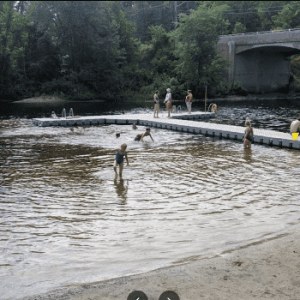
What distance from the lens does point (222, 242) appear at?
26.1ft

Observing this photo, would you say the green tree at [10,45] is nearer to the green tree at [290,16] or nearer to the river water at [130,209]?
the green tree at [290,16]

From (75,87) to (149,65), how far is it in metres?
16.7

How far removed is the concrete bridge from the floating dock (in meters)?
34.7

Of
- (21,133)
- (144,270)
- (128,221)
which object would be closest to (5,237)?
(128,221)

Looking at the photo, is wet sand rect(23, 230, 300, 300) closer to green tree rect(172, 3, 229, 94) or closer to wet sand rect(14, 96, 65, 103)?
wet sand rect(14, 96, 65, 103)

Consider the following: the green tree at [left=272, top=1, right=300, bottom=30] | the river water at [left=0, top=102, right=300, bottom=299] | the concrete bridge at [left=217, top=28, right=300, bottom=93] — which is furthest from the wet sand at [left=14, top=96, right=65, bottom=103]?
the river water at [left=0, top=102, right=300, bottom=299]

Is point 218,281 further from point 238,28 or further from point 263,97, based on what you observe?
point 238,28

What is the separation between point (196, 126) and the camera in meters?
25.5

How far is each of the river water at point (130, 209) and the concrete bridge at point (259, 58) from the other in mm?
50266

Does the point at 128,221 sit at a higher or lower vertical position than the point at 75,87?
lower

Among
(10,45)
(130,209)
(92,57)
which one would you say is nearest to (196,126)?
(130,209)

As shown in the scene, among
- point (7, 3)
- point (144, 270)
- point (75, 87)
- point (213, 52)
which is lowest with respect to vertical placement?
point (144, 270)

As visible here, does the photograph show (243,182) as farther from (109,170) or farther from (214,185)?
(109,170)

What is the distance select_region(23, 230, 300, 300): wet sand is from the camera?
5777mm
